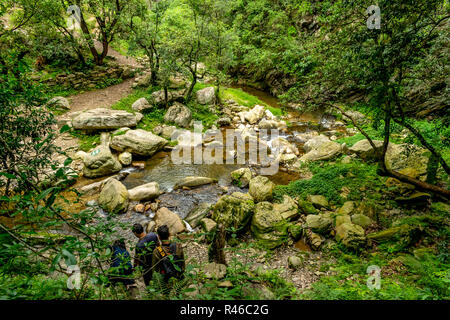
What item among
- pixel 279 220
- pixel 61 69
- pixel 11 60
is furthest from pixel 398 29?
pixel 61 69

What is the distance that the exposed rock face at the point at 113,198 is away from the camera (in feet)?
26.0

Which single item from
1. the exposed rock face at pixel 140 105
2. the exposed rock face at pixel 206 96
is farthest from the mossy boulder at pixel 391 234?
the exposed rock face at pixel 206 96

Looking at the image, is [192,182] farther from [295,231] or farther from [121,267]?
[121,267]

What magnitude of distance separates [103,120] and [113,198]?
6189 millimetres

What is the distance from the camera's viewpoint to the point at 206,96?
685 inches

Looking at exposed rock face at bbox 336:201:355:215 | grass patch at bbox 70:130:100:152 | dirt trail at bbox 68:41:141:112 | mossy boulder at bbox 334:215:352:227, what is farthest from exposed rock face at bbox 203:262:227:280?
dirt trail at bbox 68:41:141:112

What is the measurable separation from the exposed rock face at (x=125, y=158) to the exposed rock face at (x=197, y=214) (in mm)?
5028

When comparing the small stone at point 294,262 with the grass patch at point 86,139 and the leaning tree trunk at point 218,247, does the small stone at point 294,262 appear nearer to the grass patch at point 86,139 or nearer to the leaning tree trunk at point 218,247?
the leaning tree trunk at point 218,247

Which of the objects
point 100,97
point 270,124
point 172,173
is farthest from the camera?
point 270,124

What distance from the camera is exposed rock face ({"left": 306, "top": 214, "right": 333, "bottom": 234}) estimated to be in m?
6.56

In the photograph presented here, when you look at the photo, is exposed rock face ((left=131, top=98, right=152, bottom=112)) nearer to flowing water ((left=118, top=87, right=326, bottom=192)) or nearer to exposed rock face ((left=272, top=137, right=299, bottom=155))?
flowing water ((left=118, top=87, right=326, bottom=192))

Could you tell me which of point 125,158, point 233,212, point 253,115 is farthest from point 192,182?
point 253,115

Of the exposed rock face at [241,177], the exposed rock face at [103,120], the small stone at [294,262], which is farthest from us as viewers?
the exposed rock face at [103,120]

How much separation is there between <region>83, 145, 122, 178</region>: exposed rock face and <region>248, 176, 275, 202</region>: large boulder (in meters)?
6.52
